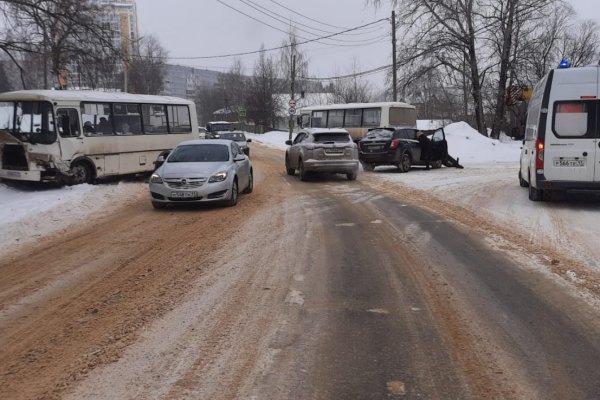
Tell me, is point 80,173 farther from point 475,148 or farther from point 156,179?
point 475,148

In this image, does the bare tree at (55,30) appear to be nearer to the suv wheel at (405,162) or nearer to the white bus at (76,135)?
the white bus at (76,135)

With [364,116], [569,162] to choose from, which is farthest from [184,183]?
[364,116]

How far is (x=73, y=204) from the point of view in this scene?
40.0ft

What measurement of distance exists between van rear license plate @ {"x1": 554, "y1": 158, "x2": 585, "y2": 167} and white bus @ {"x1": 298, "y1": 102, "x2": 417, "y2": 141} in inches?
756

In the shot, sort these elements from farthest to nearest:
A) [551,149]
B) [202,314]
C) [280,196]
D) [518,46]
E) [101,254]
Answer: [518,46]
[280,196]
[551,149]
[101,254]
[202,314]

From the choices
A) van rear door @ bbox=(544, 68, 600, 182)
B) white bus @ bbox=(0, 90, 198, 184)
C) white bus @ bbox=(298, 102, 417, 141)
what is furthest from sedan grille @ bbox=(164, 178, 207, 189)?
white bus @ bbox=(298, 102, 417, 141)

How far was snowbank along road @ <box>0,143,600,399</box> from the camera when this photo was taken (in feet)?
12.2

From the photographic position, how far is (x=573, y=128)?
11133mm

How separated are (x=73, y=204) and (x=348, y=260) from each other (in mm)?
7597

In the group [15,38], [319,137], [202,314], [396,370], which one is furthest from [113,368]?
[15,38]

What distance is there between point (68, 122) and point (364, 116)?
19.5 metres

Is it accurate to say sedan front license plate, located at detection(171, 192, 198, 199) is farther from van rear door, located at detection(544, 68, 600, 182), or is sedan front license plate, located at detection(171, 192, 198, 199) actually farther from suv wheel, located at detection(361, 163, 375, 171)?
suv wheel, located at detection(361, 163, 375, 171)

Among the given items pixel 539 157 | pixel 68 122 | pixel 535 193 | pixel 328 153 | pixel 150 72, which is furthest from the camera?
pixel 150 72

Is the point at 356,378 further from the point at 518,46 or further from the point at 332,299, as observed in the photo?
the point at 518,46
